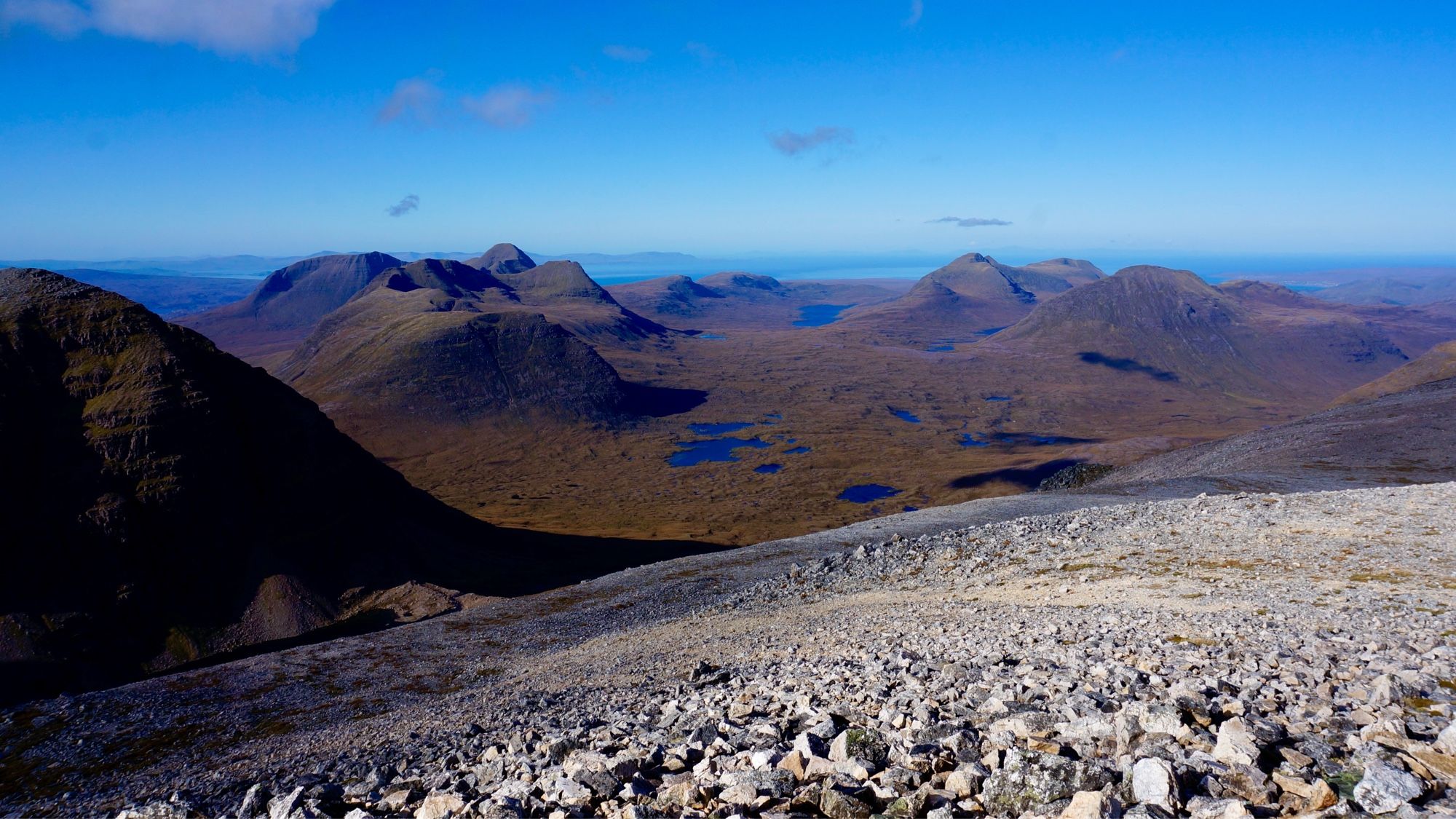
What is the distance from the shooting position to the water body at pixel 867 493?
119 meters

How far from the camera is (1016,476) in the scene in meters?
121

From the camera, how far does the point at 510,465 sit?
451 feet

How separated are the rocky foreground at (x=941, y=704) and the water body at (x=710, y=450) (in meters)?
114

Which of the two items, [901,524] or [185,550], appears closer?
[185,550]

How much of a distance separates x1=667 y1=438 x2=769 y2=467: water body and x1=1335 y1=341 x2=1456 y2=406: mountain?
4113 inches

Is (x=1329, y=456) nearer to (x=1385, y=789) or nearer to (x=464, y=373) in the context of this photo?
(x=1385, y=789)

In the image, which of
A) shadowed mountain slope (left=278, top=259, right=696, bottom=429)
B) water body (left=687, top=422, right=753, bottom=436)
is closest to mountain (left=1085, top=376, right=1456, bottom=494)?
water body (left=687, top=422, right=753, bottom=436)

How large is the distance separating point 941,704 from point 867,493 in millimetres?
112751

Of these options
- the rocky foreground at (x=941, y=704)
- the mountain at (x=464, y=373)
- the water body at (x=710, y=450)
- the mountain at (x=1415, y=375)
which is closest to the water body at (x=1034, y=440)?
the mountain at (x=1415, y=375)

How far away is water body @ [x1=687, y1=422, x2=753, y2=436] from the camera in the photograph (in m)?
172

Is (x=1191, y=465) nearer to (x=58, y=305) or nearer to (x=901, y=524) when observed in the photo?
(x=901, y=524)

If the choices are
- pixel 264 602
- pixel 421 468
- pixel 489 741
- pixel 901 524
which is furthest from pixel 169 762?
pixel 421 468

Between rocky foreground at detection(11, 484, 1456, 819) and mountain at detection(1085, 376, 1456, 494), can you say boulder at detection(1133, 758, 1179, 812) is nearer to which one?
rocky foreground at detection(11, 484, 1456, 819)

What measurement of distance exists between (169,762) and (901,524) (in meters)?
40.9
